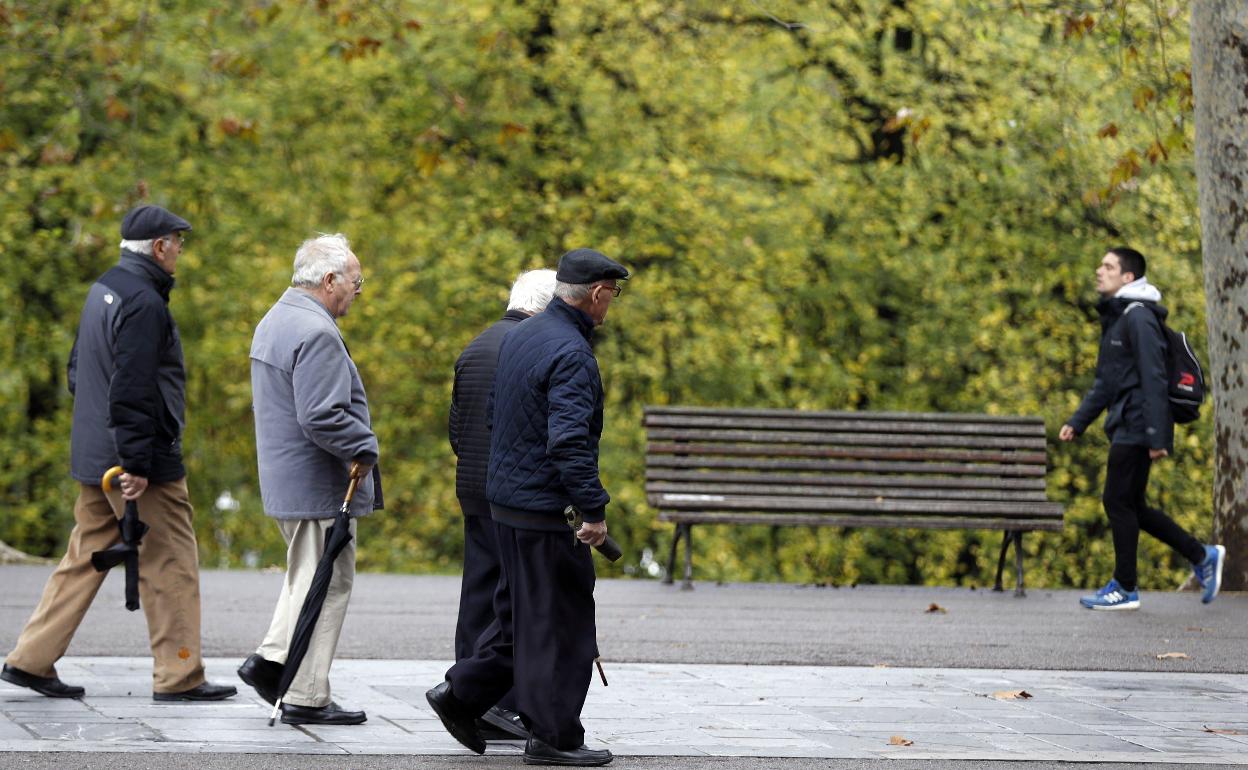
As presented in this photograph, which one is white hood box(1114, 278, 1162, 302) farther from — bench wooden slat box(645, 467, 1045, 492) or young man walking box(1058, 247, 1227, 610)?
bench wooden slat box(645, 467, 1045, 492)

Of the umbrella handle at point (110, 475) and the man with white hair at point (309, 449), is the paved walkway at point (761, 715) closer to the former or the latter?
the man with white hair at point (309, 449)

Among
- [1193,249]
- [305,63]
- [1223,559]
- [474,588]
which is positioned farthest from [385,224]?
[474,588]

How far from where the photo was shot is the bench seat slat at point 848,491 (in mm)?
11852

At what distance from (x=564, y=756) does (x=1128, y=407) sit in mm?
5739

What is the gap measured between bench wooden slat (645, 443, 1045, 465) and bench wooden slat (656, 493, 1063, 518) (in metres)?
0.32

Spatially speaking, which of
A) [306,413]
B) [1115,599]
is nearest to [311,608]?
[306,413]

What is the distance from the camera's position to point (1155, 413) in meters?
10.4

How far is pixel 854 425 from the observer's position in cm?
1228

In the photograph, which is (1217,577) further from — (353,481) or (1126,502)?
(353,481)

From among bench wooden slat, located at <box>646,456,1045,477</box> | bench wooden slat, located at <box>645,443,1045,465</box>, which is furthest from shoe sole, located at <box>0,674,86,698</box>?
bench wooden slat, located at <box>645,443,1045,465</box>

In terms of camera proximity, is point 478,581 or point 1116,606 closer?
point 478,581

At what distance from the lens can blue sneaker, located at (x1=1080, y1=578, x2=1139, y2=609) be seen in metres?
10.7

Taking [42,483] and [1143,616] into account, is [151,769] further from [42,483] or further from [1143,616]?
[42,483]

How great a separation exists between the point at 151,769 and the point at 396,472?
14.7m
